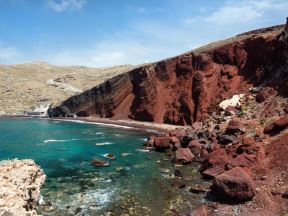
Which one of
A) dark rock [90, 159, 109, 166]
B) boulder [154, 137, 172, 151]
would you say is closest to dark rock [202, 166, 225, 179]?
dark rock [90, 159, 109, 166]

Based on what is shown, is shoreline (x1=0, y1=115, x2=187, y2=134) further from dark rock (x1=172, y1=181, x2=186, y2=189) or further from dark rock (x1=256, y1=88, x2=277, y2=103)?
dark rock (x1=172, y1=181, x2=186, y2=189)

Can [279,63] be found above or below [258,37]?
below

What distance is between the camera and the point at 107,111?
136m

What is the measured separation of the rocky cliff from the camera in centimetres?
9431

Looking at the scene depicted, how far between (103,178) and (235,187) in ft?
61.9

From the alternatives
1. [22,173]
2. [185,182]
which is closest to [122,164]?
[185,182]

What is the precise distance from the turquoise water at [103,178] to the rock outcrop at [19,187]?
6.62 meters

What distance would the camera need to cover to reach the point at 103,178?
4988 centimetres

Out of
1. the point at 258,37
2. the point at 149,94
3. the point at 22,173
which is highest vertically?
the point at 258,37

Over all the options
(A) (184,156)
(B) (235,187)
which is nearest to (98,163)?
(A) (184,156)

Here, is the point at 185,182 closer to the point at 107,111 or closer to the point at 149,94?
the point at 149,94

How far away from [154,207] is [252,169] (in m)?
14.7

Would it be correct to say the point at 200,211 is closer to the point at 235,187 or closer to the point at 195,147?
the point at 235,187

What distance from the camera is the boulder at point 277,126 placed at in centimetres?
5422
